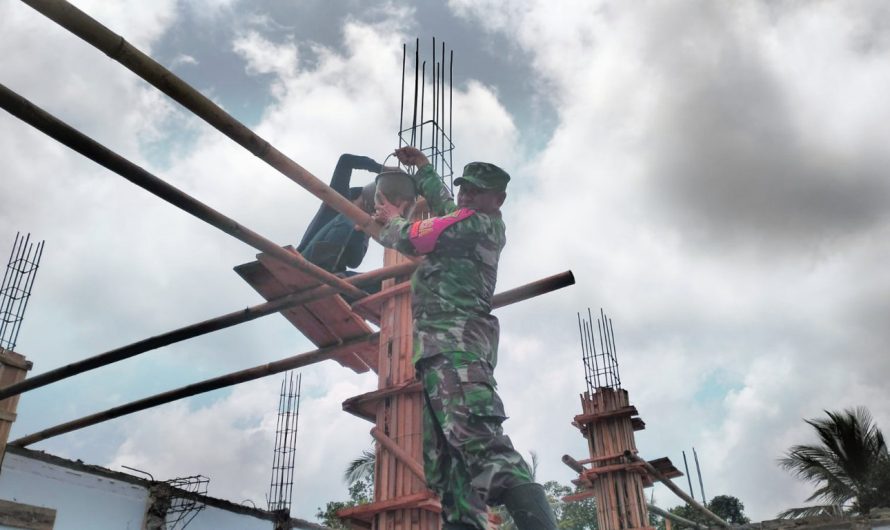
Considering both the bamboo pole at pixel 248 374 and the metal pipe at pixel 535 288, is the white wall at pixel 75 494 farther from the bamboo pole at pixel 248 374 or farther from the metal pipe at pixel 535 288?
the metal pipe at pixel 535 288

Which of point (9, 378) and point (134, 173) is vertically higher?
point (9, 378)

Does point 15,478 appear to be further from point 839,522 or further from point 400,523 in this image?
point 839,522

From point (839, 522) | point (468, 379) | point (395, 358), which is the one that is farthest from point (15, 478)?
point (839, 522)

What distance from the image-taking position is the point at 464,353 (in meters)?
3.59

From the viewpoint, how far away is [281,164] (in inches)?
156

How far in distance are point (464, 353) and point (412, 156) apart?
1615 mm

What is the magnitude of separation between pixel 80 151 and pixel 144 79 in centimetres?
52

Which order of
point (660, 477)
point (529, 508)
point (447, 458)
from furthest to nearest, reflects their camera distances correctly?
point (660, 477), point (447, 458), point (529, 508)

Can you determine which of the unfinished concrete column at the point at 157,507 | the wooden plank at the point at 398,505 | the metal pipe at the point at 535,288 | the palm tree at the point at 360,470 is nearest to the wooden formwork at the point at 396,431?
the wooden plank at the point at 398,505

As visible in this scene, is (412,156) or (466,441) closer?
(466,441)

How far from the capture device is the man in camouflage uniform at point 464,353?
127 inches

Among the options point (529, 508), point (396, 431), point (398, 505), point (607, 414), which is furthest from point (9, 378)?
point (529, 508)

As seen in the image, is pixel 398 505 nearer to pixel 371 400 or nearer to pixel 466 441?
pixel 371 400

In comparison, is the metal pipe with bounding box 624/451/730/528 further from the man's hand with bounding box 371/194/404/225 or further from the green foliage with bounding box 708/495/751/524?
the green foliage with bounding box 708/495/751/524
